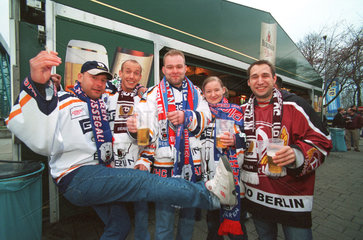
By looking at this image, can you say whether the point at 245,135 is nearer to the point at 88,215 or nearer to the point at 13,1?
the point at 88,215

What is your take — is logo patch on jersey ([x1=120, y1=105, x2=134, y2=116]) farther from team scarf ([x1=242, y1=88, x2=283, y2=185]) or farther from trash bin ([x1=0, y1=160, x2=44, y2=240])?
team scarf ([x1=242, y1=88, x2=283, y2=185])

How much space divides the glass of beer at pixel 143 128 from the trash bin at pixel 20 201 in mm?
1092

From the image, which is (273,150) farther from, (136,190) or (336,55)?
(336,55)

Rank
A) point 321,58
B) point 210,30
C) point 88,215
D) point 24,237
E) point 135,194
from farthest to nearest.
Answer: point 321,58, point 210,30, point 88,215, point 24,237, point 135,194

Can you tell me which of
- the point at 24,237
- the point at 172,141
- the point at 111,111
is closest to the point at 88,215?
the point at 24,237

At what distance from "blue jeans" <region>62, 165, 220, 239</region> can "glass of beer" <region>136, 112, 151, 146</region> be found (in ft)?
0.84

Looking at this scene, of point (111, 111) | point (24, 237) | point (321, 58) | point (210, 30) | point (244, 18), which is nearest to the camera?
point (24, 237)

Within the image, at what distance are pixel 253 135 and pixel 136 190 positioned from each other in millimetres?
1089

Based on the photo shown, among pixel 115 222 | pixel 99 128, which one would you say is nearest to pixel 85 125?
pixel 99 128

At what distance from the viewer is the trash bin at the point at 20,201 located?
139cm

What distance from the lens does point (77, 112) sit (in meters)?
1.51

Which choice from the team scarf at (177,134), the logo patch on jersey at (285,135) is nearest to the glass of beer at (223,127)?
the team scarf at (177,134)

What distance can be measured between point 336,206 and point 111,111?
A: 3.96m

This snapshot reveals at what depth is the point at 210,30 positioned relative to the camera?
3.92m
